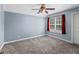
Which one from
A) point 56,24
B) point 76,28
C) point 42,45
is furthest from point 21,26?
point 76,28

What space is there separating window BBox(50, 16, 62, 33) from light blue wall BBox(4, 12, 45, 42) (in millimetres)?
198

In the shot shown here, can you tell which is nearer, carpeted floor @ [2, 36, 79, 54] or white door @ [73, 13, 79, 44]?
white door @ [73, 13, 79, 44]

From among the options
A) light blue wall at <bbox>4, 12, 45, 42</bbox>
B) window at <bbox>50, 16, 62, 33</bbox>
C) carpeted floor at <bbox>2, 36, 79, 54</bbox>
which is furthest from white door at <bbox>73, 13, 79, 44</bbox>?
light blue wall at <bbox>4, 12, 45, 42</bbox>

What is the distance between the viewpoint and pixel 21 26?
5.51 ft

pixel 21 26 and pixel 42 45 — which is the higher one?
pixel 21 26

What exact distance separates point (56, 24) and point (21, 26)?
2.45 feet

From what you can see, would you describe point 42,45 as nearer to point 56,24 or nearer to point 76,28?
point 56,24

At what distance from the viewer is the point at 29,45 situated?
155 cm

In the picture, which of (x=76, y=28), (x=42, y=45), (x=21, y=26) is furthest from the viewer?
(x=21, y=26)

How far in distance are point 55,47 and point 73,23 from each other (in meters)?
0.56

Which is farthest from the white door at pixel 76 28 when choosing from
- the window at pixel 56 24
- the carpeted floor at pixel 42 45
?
the window at pixel 56 24

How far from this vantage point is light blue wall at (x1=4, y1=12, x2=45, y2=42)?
160 centimetres

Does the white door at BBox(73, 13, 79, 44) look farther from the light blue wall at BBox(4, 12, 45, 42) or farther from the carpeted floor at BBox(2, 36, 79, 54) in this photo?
the light blue wall at BBox(4, 12, 45, 42)

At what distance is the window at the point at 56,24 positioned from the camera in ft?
4.73
